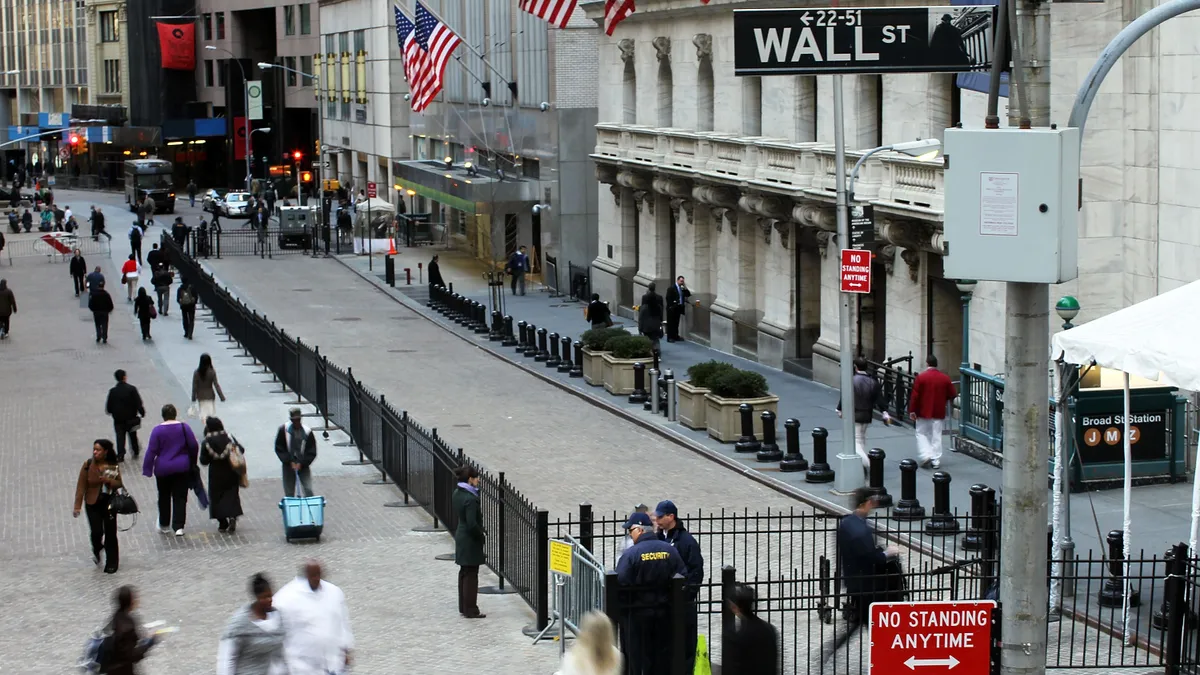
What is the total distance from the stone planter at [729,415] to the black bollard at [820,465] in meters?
2.81

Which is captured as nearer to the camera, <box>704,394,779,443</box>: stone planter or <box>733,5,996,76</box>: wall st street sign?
<box>733,5,996,76</box>: wall st street sign

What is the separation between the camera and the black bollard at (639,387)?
30.0 m

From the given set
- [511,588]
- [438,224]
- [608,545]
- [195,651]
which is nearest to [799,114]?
[608,545]

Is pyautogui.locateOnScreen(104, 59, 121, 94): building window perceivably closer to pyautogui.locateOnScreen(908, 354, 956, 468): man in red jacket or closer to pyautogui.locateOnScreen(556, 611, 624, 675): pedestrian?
pyautogui.locateOnScreen(908, 354, 956, 468): man in red jacket

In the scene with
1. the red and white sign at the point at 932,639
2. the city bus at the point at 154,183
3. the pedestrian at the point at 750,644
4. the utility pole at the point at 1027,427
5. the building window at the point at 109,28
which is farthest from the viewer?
the building window at the point at 109,28

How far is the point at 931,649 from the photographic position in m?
11.0

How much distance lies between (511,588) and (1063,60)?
1284 cm

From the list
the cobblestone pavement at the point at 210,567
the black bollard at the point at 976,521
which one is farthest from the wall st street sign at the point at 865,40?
the black bollard at the point at 976,521

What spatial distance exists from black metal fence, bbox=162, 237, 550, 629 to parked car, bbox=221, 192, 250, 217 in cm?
4390

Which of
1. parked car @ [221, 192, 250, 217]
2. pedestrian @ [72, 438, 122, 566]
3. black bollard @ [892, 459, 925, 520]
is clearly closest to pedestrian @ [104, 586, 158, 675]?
pedestrian @ [72, 438, 122, 566]

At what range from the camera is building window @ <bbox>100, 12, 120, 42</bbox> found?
370ft

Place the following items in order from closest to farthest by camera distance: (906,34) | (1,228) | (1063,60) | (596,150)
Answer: (906,34)
(1063,60)
(596,150)
(1,228)

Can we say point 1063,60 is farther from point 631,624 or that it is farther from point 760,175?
point 631,624

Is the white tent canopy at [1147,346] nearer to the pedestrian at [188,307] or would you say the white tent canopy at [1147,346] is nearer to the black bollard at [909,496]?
the black bollard at [909,496]
